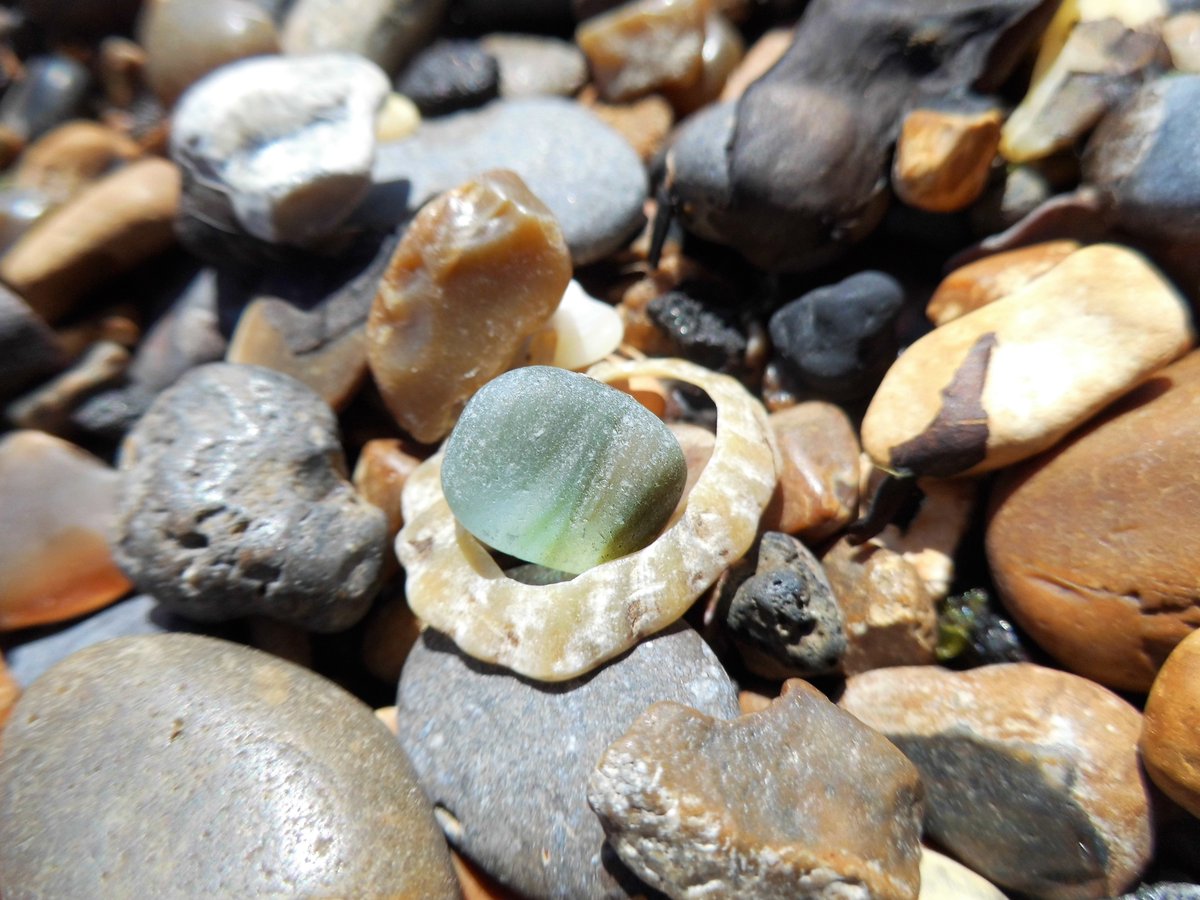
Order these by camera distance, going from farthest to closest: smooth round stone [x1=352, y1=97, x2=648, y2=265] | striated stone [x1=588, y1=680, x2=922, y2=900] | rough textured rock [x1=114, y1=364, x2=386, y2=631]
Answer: smooth round stone [x1=352, y1=97, x2=648, y2=265] < rough textured rock [x1=114, y1=364, x2=386, y2=631] < striated stone [x1=588, y1=680, x2=922, y2=900]

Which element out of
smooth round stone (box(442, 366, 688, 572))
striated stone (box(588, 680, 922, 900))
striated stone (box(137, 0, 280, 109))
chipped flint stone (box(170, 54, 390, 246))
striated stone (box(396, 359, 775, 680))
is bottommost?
striated stone (box(588, 680, 922, 900))

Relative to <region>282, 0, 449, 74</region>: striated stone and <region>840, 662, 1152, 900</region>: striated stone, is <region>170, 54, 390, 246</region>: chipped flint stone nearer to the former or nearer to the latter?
<region>282, 0, 449, 74</region>: striated stone

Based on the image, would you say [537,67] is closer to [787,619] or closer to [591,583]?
[591,583]

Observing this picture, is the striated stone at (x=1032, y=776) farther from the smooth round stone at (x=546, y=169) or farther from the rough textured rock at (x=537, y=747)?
the smooth round stone at (x=546, y=169)

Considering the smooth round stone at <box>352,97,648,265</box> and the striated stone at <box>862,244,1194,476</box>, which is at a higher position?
the smooth round stone at <box>352,97,648,265</box>

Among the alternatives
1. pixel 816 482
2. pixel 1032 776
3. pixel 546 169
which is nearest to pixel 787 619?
pixel 816 482

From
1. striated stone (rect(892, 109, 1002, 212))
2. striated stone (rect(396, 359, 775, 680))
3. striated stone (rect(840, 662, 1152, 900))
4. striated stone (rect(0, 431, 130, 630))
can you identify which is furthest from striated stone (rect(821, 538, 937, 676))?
striated stone (rect(0, 431, 130, 630))

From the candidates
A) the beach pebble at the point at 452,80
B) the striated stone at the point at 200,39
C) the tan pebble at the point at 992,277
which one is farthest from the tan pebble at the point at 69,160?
the tan pebble at the point at 992,277
